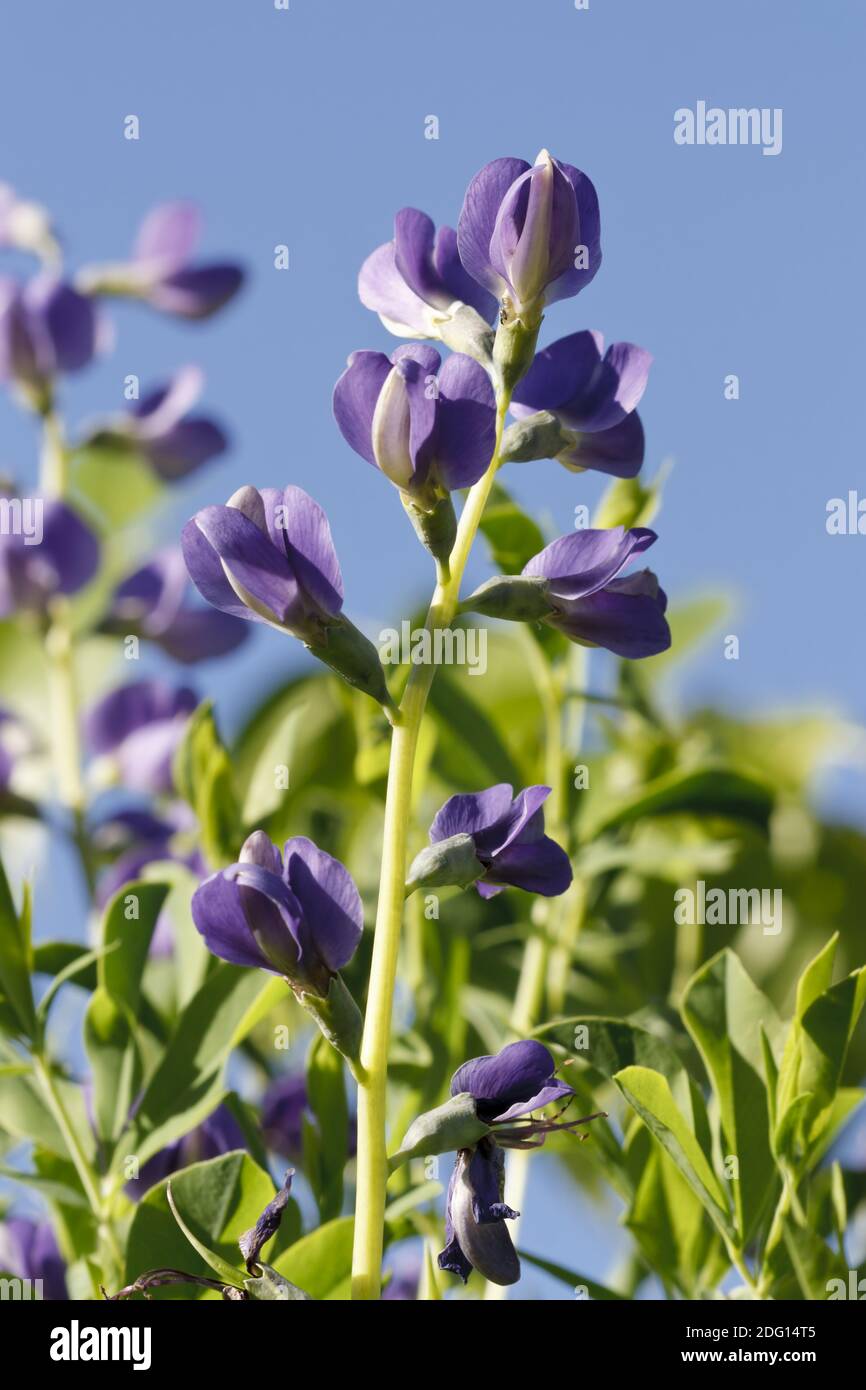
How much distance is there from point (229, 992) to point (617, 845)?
478 mm

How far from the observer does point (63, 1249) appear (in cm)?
99

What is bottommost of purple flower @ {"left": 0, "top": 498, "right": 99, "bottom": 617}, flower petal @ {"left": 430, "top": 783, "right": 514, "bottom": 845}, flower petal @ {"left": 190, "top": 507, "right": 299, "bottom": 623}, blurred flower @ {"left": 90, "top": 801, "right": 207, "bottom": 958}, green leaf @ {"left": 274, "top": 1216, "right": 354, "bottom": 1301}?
green leaf @ {"left": 274, "top": 1216, "right": 354, "bottom": 1301}

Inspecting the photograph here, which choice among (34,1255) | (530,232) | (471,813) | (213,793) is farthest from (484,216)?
(34,1255)

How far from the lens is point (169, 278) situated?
1.71 metres

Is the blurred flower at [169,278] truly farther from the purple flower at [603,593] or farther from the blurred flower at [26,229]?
the purple flower at [603,593]

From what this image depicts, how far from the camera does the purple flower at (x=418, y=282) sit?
80cm

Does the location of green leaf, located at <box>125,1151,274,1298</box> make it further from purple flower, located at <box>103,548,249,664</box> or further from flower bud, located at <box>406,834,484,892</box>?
purple flower, located at <box>103,548,249,664</box>

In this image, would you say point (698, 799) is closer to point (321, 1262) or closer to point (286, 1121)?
point (286, 1121)

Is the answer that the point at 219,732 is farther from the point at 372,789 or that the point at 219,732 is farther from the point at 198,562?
the point at 198,562

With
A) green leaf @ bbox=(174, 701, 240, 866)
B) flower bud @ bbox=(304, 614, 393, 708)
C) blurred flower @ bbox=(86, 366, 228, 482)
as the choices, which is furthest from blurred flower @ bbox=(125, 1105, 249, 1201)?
blurred flower @ bbox=(86, 366, 228, 482)

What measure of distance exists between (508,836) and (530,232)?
28 centimetres

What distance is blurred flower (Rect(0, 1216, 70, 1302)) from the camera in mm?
948

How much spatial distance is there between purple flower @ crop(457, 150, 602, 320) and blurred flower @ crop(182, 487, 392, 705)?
5.9 inches

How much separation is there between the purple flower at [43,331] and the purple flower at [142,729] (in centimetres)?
34
